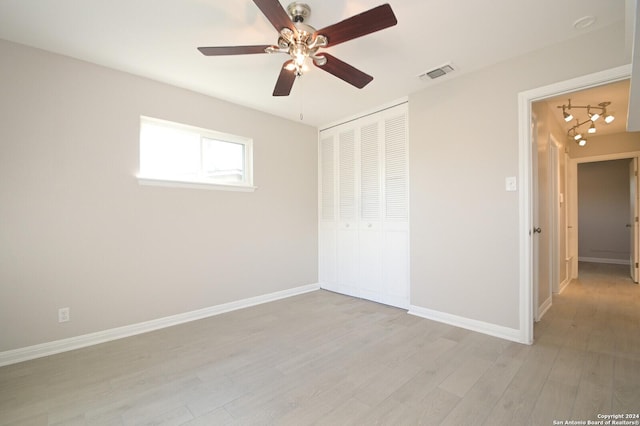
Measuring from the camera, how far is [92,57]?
101 inches

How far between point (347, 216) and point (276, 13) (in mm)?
2940

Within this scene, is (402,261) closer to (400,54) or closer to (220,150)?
(400,54)

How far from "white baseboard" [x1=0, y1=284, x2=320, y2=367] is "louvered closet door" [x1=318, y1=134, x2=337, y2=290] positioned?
94 cm

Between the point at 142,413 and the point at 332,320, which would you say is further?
the point at 332,320

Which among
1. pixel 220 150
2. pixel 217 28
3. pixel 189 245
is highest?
pixel 217 28

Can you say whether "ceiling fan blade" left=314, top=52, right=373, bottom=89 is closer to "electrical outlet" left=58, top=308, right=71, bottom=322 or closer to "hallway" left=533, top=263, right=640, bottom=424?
"hallway" left=533, top=263, right=640, bottom=424

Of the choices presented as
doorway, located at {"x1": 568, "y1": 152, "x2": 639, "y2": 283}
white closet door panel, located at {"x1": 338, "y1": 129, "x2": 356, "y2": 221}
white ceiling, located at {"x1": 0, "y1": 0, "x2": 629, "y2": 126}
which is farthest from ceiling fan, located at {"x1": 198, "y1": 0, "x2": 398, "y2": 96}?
doorway, located at {"x1": 568, "y1": 152, "x2": 639, "y2": 283}

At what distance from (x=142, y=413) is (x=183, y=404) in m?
0.22

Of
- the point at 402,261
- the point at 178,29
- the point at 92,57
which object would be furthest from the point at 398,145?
the point at 92,57

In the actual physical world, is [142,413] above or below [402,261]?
below

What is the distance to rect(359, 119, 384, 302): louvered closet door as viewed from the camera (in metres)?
3.80

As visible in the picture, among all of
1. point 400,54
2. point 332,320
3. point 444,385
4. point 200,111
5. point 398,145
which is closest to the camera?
point 444,385

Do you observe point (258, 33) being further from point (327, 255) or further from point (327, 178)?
point (327, 255)

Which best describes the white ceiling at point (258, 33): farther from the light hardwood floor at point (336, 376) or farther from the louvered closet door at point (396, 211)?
the light hardwood floor at point (336, 376)
